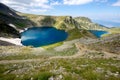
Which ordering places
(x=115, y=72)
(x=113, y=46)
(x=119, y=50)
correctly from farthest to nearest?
(x=113, y=46) → (x=119, y=50) → (x=115, y=72)

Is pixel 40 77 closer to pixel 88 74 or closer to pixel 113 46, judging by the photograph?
pixel 88 74

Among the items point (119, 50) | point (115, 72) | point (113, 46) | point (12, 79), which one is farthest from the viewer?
point (113, 46)

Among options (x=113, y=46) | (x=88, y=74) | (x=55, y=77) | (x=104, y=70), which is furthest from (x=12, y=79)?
(x=113, y=46)

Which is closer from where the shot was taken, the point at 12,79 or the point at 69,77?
the point at 69,77

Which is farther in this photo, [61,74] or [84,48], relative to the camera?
[84,48]

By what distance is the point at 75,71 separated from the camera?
83.4ft

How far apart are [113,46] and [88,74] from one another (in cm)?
5416

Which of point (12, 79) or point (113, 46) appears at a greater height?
point (12, 79)

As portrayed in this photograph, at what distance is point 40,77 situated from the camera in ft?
75.4

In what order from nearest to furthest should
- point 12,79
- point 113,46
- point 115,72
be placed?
1. point 12,79
2. point 115,72
3. point 113,46

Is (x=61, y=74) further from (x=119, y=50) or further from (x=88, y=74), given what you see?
(x=119, y=50)

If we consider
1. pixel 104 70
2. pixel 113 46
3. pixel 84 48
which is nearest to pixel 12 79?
pixel 104 70

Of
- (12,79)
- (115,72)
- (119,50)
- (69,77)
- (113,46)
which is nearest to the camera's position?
(69,77)

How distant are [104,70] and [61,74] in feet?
22.7
